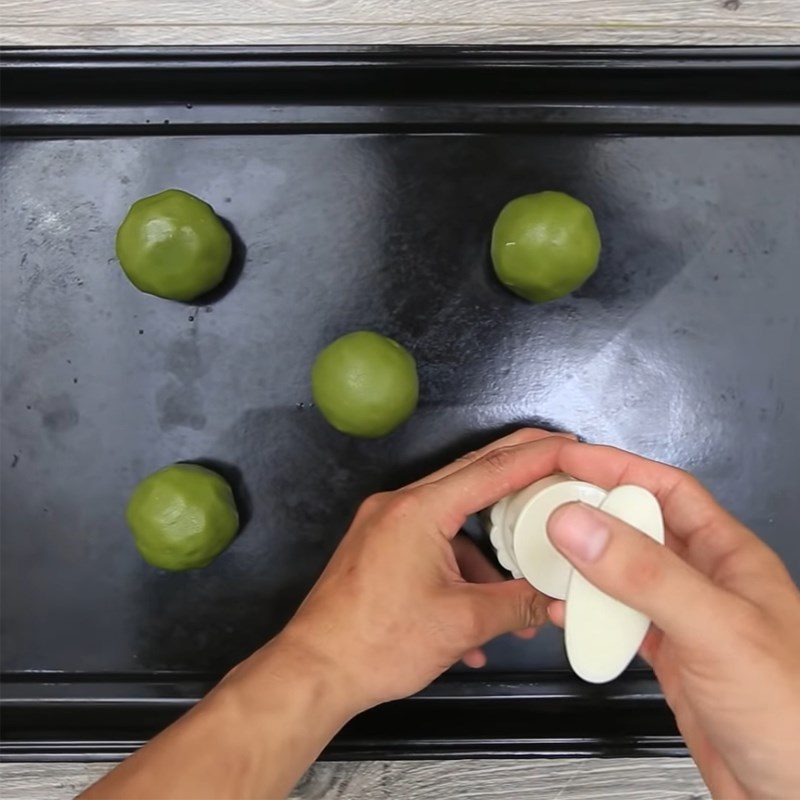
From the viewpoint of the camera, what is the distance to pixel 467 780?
1.44 meters

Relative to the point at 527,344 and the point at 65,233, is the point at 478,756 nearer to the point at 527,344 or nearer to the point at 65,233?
the point at 527,344

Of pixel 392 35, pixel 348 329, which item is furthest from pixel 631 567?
pixel 392 35

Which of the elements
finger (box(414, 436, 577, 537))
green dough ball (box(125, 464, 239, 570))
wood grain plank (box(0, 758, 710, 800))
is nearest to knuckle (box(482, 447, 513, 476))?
finger (box(414, 436, 577, 537))

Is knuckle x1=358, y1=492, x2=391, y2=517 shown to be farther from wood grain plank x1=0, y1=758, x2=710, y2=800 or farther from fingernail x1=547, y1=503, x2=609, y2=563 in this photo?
wood grain plank x1=0, y1=758, x2=710, y2=800

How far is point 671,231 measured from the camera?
4.70ft

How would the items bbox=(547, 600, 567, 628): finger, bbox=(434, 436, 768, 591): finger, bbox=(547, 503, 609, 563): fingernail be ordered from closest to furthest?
bbox=(547, 503, 609, 563): fingernail → bbox=(434, 436, 768, 591): finger → bbox=(547, 600, 567, 628): finger

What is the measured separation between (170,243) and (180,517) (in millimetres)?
453

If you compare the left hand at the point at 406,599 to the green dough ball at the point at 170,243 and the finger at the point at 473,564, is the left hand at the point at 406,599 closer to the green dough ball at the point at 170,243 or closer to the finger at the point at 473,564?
the finger at the point at 473,564

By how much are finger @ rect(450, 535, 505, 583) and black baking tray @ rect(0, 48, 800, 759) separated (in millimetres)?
166

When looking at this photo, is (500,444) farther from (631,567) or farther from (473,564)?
(631,567)

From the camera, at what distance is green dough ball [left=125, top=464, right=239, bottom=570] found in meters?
1.33

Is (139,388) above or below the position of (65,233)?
below

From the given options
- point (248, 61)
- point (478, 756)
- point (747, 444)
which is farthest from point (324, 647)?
Result: point (248, 61)

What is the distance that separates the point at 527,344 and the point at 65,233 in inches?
34.2
